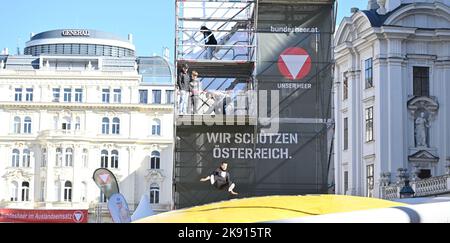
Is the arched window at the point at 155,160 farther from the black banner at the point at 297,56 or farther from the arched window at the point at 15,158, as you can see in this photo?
the black banner at the point at 297,56

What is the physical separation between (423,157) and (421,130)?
47 cm

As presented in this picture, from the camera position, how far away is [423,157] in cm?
1341

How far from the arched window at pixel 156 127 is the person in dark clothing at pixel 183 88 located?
188 cm

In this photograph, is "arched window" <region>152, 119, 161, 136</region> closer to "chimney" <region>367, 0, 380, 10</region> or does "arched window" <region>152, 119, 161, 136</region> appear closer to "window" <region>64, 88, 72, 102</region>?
"window" <region>64, 88, 72, 102</region>

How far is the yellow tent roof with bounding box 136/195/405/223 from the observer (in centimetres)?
96

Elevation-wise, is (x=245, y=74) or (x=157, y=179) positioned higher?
(x=245, y=74)

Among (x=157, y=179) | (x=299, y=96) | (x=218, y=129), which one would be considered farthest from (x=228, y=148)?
(x=157, y=179)

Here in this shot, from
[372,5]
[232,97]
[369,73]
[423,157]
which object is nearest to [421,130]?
[423,157]

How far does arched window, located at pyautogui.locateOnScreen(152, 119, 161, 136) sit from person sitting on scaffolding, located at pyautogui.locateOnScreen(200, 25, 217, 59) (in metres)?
1.90

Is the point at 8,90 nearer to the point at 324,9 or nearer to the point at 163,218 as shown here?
the point at 324,9

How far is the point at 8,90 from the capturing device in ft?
15.6

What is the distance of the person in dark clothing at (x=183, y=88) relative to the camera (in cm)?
640
